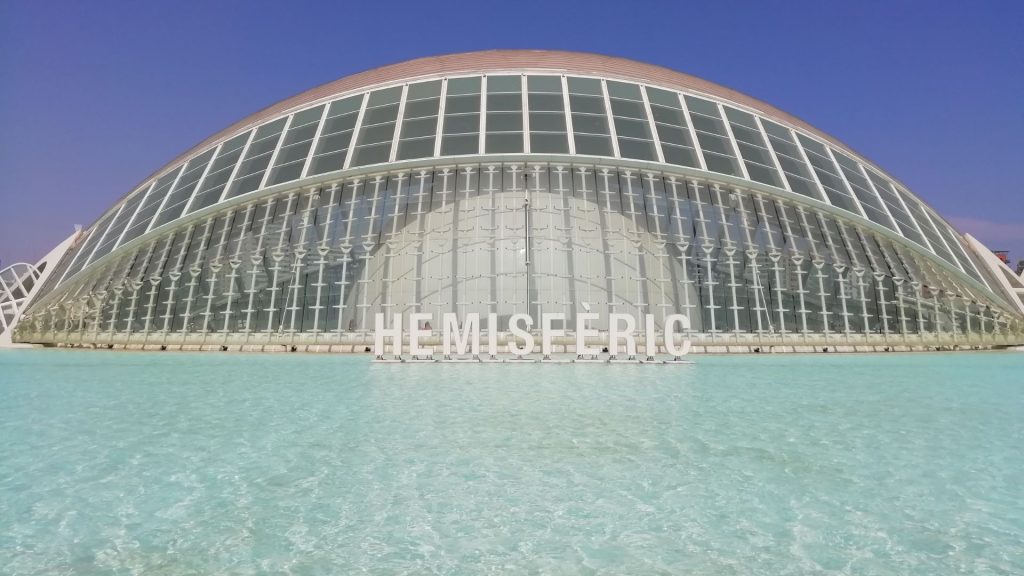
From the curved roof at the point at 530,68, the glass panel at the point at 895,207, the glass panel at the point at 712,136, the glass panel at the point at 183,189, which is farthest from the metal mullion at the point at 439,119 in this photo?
the glass panel at the point at 895,207

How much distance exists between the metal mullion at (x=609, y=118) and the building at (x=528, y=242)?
14 cm

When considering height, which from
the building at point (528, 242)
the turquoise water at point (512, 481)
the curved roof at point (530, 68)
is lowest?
the turquoise water at point (512, 481)

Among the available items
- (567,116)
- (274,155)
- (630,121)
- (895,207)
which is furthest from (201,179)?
(895,207)

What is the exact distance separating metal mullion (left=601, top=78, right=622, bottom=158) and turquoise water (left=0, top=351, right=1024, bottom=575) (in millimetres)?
15735

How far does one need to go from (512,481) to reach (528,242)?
19.8 m

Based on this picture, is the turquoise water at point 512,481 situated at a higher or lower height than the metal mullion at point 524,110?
lower

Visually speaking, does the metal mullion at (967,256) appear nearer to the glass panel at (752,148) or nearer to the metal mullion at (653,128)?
the glass panel at (752,148)

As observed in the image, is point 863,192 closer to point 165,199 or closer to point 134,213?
point 165,199

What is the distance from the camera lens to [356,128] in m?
30.2

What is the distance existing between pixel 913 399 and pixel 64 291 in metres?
35.4

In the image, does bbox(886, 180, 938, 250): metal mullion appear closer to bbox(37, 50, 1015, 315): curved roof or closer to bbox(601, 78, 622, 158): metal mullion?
bbox(37, 50, 1015, 315): curved roof

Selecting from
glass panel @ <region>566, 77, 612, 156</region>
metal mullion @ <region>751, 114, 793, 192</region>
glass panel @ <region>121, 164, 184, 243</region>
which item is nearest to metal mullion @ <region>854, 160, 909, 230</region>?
metal mullion @ <region>751, 114, 793, 192</region>

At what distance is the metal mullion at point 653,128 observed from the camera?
2816 centimetres

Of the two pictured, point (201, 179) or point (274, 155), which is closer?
point (274, 155)
